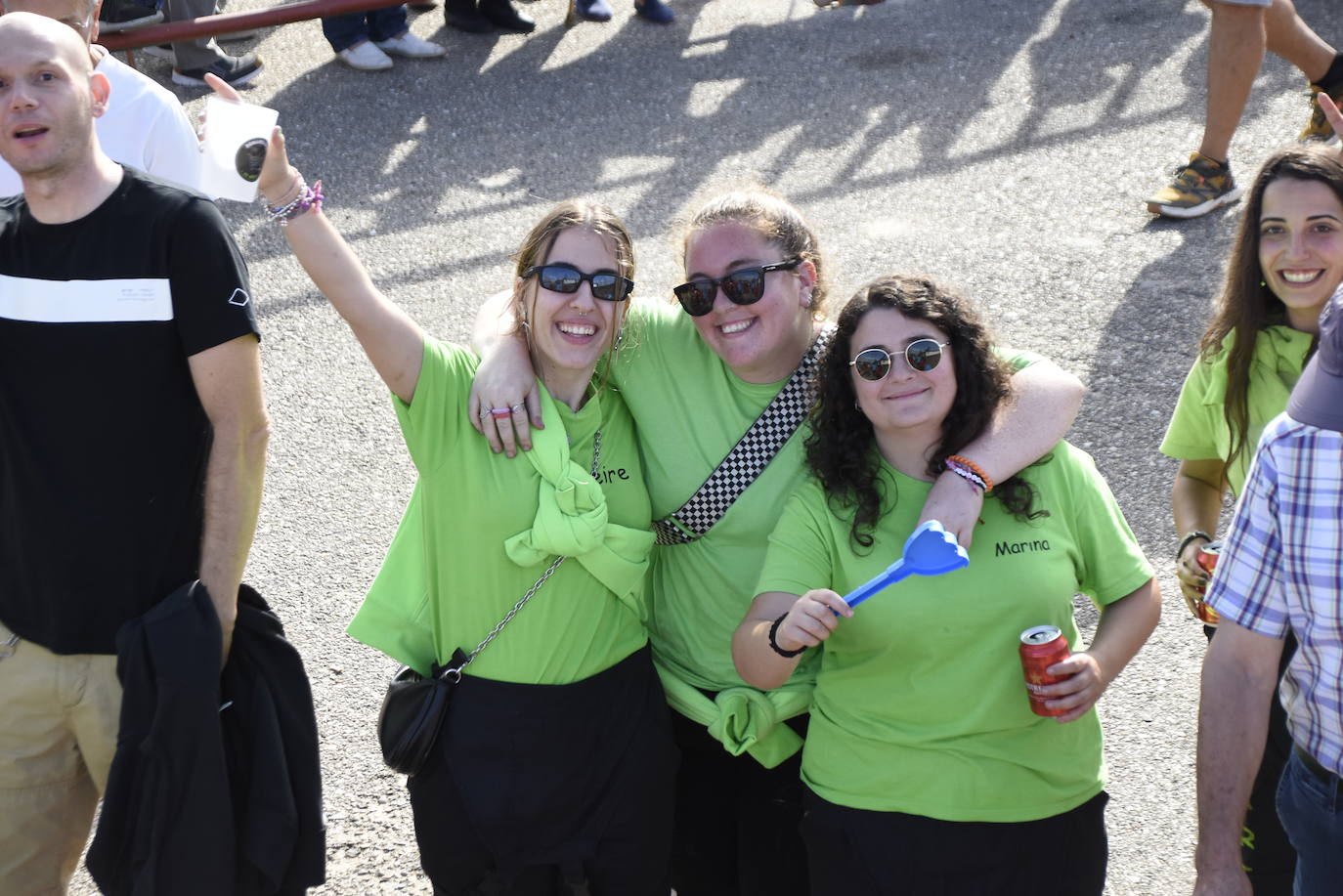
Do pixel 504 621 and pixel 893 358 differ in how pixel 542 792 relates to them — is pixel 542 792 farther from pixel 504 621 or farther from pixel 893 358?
pixel 893 358

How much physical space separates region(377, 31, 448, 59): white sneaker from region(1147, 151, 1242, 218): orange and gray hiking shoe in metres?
4.37

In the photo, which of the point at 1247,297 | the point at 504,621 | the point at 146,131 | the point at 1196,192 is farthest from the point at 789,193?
the point at 504,621

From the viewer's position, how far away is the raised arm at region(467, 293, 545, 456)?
2793mm

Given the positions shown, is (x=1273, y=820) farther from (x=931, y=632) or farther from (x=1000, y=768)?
(x=931, y=632)

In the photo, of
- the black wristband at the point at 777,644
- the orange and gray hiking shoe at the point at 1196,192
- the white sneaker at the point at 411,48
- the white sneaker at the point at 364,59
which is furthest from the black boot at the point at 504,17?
the black wristband at the point at 777,644

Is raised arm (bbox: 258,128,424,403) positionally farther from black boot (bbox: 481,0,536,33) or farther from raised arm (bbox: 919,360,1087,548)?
black boot (bbox: 481,0,536,33)

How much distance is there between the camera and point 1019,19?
8703 mm

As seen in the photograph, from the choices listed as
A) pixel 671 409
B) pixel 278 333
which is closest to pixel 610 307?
pixel 671 409

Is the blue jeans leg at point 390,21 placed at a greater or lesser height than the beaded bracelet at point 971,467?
lesser

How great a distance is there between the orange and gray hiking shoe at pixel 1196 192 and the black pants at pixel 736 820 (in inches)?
166

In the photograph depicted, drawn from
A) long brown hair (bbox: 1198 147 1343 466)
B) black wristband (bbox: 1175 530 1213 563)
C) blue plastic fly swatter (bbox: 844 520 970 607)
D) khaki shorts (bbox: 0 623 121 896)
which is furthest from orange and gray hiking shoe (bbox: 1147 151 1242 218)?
khaki shorts (bbox: 0 623 121 896)

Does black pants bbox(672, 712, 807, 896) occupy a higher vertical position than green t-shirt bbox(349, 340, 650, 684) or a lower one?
lower

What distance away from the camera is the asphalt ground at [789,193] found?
164 inches

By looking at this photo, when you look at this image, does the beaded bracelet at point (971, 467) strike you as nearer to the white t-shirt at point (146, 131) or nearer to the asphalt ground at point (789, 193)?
the asphalt ground at point (789, 193)
